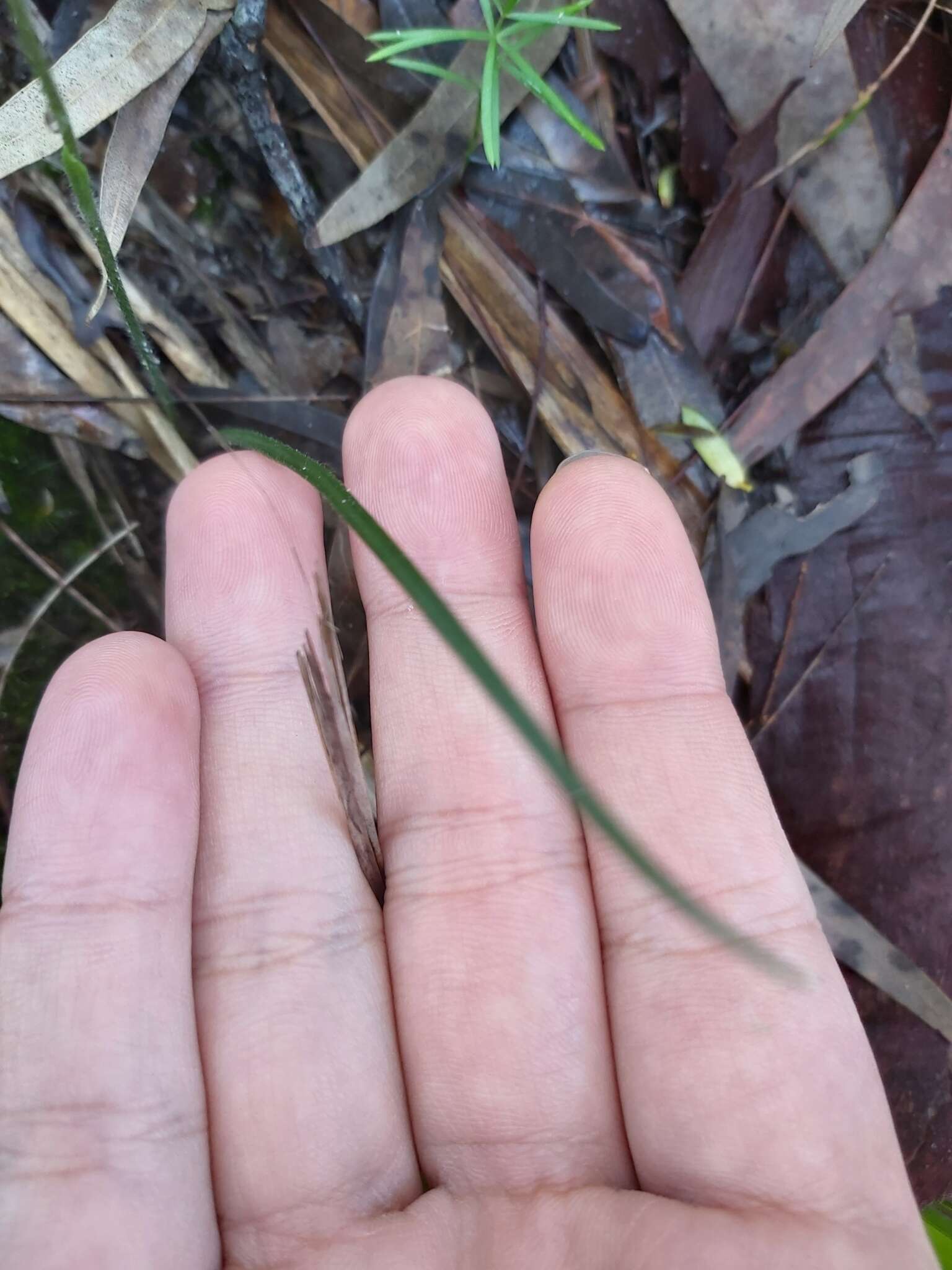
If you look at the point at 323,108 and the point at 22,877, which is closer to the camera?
the point at 22,877

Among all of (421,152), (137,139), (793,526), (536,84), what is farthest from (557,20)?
(793,526)

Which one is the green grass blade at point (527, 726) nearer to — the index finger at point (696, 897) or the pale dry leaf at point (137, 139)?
the index finger at point (696, 897)

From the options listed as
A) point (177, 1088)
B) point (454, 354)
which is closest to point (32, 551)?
point (454, 354)

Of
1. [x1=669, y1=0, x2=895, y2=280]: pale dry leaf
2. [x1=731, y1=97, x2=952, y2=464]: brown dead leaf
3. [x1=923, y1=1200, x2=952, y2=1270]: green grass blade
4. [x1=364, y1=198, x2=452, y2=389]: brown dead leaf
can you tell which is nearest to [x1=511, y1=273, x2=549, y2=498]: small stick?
[x1=364, y1=198, x2=452, y2=389]: brown dead leaf

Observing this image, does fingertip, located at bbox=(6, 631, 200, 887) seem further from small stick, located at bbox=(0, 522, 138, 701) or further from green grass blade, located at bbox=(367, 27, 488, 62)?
green grass blade, located at bbox=(367, 27, 488, 62)

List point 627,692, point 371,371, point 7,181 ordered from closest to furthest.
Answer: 1. point 627,692
2. point 7,181
3. point 371,371

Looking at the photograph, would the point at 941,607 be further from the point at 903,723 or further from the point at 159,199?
the point at 159,199
